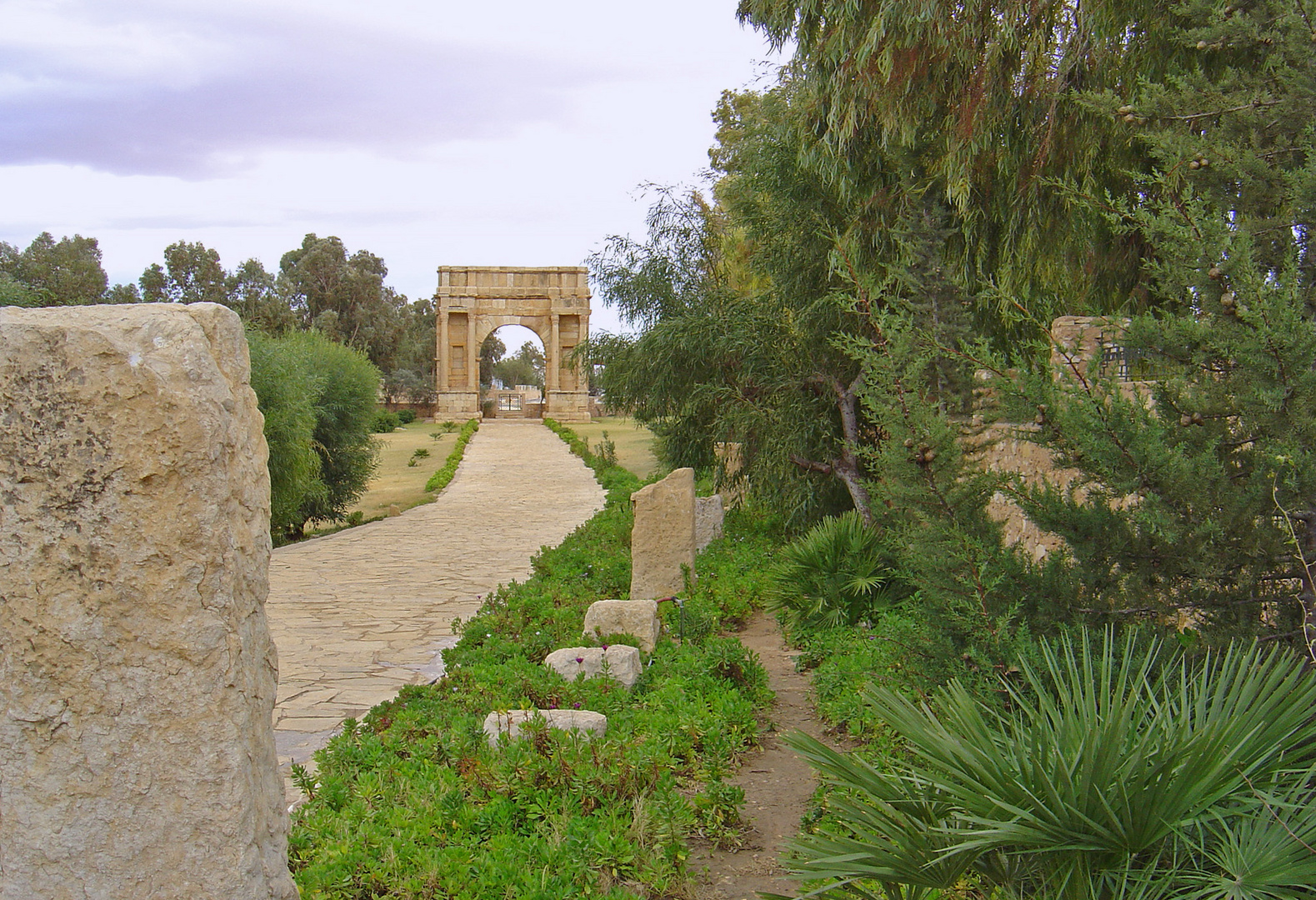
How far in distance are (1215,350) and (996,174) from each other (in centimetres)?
375

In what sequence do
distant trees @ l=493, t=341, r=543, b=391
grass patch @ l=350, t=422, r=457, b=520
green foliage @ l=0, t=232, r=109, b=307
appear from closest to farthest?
grass patch @ l=350, t=422, r=457, b=520 < green foliage @ l=0, t=232, r=109, b=307 < distant trees @ l=493, t=341, r=543, b=391

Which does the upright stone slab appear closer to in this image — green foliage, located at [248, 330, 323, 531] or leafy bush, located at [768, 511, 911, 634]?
leafy bush, located at [768, 511, 911, 634]

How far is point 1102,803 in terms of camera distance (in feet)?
7.47

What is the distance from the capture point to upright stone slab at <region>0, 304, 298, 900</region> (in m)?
2.05

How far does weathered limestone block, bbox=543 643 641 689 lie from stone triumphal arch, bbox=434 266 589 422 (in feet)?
129

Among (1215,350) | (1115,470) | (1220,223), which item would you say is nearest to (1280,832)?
(1115,470)

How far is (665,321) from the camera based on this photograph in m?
11.0

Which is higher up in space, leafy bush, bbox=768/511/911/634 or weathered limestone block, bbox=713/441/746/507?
weathered limestone block, bbox=713/441/746/507

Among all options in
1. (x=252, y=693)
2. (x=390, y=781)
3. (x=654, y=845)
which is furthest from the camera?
(x=390, y=781)

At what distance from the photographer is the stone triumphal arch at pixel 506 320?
4509cm

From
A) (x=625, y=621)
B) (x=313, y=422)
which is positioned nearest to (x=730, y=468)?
(x=625, y=621)

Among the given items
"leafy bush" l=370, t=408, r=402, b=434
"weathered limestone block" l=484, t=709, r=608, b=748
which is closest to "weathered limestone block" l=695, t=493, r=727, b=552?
"weathered limestone block" l=484, t=709, r=608, b=748

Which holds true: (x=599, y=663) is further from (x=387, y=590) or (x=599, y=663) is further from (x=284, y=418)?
(x=284, y=418)

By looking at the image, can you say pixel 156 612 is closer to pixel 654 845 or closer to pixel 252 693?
pixel 252 693
